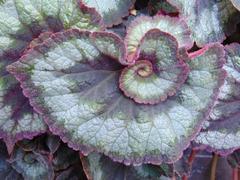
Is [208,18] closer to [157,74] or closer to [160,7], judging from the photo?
[160,7]

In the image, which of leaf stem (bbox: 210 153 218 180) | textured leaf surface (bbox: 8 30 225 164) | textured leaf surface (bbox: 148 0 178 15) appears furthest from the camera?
leaf stem (bbox: 210 153 218 180)

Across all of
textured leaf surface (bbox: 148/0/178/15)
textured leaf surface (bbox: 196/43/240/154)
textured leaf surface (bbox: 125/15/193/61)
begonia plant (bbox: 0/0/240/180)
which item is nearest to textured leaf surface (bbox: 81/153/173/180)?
begonia plant (bbox: 0/0/240/180)

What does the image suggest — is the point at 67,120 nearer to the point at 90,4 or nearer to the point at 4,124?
the point at 4,124

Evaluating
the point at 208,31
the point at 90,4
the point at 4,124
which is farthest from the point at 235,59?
the point at 4,124

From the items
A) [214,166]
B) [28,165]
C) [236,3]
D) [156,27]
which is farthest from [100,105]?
[214,166]

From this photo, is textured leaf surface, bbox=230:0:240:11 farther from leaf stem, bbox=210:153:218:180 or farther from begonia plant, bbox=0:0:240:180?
leaf stem, bbox=210:153:218:180
